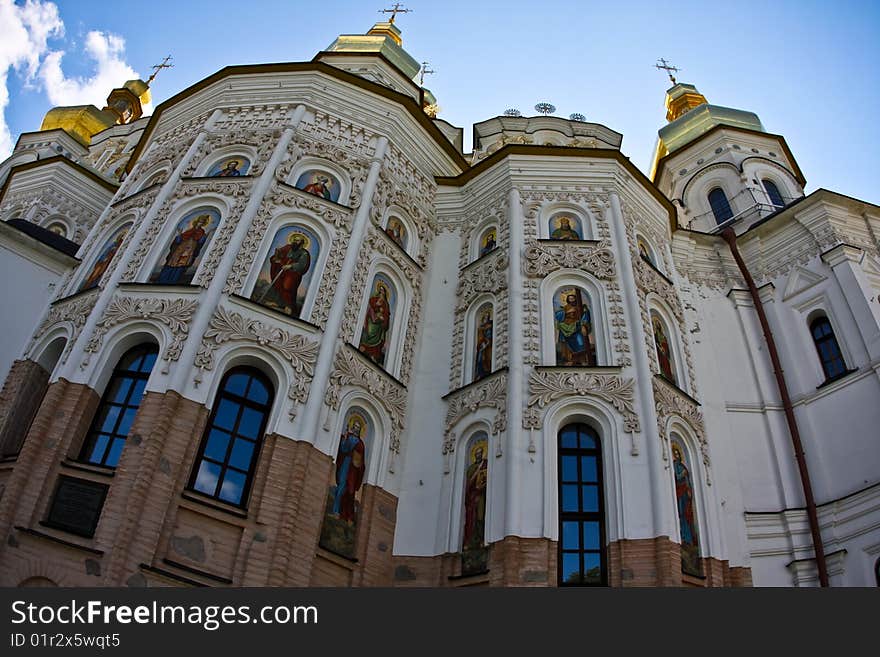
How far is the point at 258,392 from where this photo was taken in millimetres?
12344

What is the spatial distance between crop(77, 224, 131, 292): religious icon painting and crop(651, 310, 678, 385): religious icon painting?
10.6 m

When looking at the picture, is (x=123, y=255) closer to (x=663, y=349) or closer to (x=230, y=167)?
(x=230, y=167)

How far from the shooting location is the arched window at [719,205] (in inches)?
949

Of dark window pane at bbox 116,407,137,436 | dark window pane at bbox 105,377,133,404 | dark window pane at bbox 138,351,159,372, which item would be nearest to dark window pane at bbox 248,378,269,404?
dark window pane at bbox 138,351,159,372

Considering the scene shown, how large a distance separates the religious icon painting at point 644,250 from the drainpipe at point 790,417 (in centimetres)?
266

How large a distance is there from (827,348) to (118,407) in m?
14.2

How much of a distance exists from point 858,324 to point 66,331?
15399mm

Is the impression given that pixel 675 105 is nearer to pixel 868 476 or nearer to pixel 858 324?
pixel 858 324

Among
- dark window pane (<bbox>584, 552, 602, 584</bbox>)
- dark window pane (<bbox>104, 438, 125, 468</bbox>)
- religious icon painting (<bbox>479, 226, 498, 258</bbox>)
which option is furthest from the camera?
religious icon painting (<bbox>479, 226, 498, 258</bbox>)

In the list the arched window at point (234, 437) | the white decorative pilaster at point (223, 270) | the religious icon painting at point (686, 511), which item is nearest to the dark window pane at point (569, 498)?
the religious icon painting at point (686, 511)

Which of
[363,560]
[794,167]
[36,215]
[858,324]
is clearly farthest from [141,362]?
[794,167]

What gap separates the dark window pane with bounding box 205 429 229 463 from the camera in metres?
11.4

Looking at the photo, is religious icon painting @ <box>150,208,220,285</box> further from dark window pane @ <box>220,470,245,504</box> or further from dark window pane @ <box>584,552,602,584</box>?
dark window pane @ <box>584,552,602,584</box>

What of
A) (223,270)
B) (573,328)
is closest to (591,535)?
(573,328)
